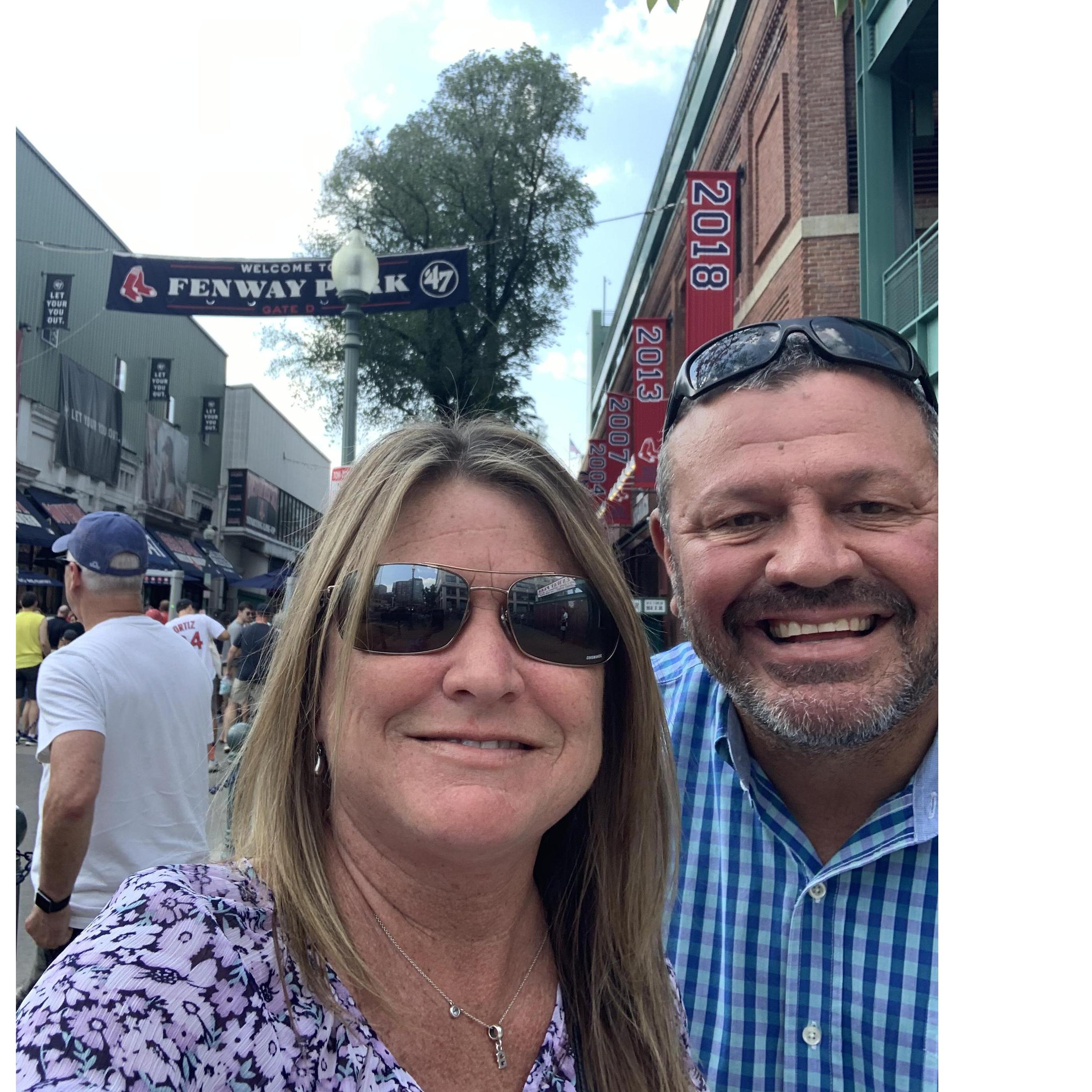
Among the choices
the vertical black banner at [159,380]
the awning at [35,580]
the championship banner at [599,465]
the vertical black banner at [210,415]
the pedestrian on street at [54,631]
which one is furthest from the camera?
the vertical black banner at [210,415]

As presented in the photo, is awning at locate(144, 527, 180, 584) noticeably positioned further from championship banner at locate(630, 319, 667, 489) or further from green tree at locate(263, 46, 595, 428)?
championship banner at locate(630, 319, 667, 489)

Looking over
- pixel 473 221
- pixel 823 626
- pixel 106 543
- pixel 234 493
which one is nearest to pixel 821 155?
pixel 106 543

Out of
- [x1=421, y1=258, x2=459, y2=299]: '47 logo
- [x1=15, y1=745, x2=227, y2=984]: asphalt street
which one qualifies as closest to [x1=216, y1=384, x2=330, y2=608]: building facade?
[x1=15, y1=745, x2=227, y2=984]: asphalt street

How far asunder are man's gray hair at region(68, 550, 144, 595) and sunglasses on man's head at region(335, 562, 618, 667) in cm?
237

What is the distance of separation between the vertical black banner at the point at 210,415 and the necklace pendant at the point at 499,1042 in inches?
1369

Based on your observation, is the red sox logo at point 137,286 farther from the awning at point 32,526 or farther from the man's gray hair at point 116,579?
the awning at point 32,526

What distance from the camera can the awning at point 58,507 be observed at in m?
19.6

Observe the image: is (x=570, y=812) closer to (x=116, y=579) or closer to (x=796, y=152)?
(x=116, y=579)

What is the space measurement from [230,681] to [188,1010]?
11.5 metres

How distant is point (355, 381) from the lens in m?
6.80

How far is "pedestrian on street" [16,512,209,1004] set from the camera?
2.84 metres

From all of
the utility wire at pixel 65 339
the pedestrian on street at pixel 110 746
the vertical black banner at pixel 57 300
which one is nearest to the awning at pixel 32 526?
the utility wire at pixel 65 339
